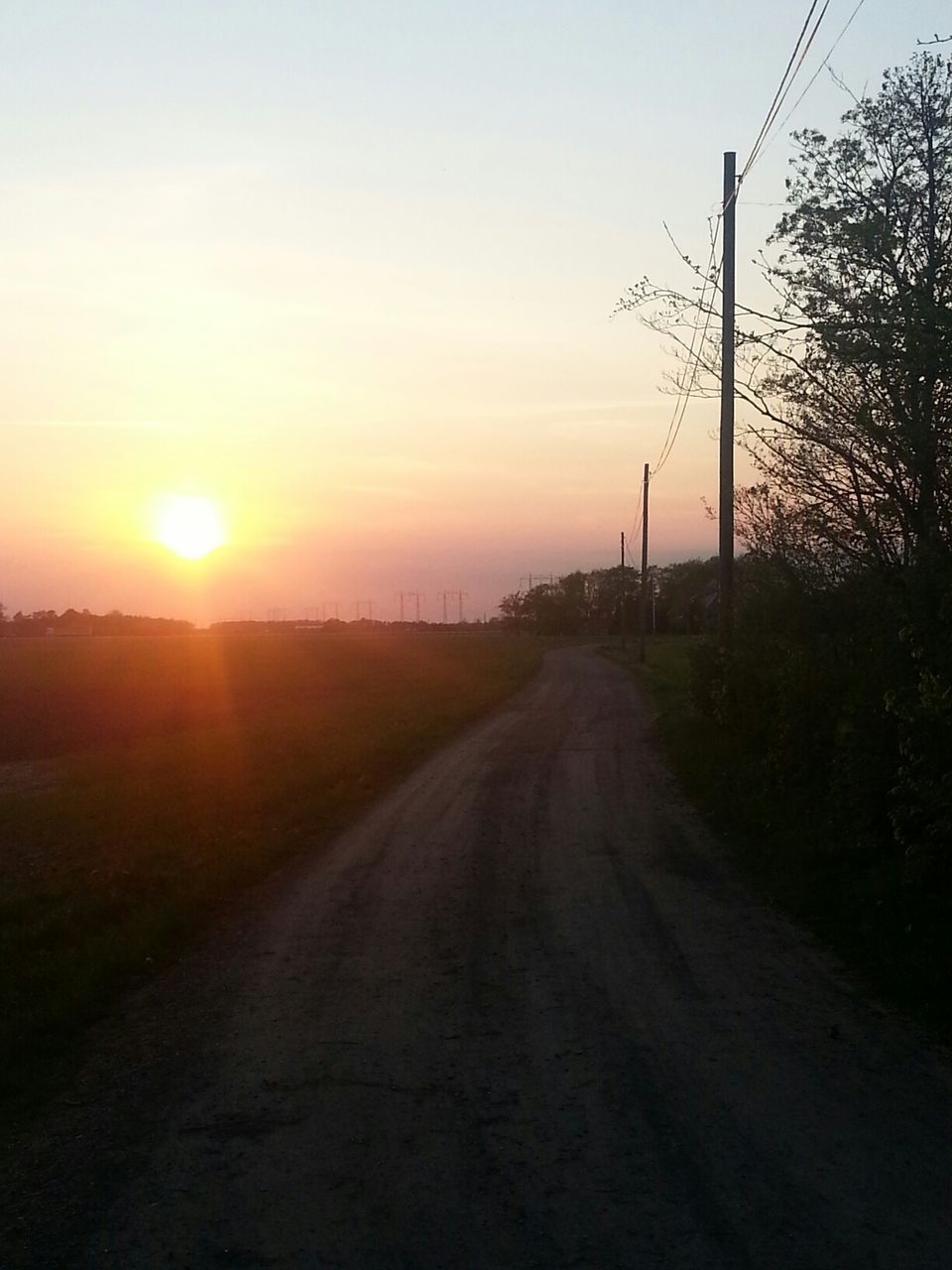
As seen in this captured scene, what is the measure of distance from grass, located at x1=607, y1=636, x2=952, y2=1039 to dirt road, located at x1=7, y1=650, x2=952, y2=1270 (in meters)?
0.30

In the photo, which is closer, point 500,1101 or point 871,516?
point 500,1101

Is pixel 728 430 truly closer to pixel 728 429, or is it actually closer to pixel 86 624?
pixel 728 429

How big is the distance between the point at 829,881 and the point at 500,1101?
211 inches

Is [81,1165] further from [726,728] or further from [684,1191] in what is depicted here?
[726,728]

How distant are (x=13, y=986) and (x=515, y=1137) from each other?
4.38 meters

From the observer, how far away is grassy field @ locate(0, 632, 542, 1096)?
330 inches

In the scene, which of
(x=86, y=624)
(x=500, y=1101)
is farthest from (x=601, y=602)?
(x=500, y=1101)

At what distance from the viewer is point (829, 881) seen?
33.2ft

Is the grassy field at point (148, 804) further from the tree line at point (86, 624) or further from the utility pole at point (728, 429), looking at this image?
the tree line at point (86, 624)

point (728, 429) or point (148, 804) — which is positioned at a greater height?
point (728, 429)

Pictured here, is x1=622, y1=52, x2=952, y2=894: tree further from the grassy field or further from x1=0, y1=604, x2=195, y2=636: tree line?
x1=0, y1=604, x2=195, y2=636: tree line

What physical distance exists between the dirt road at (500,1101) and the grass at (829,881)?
303 mm

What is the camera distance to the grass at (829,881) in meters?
7.58

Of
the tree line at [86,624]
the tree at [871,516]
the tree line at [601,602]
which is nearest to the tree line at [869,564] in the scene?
the tree at [871,516]
